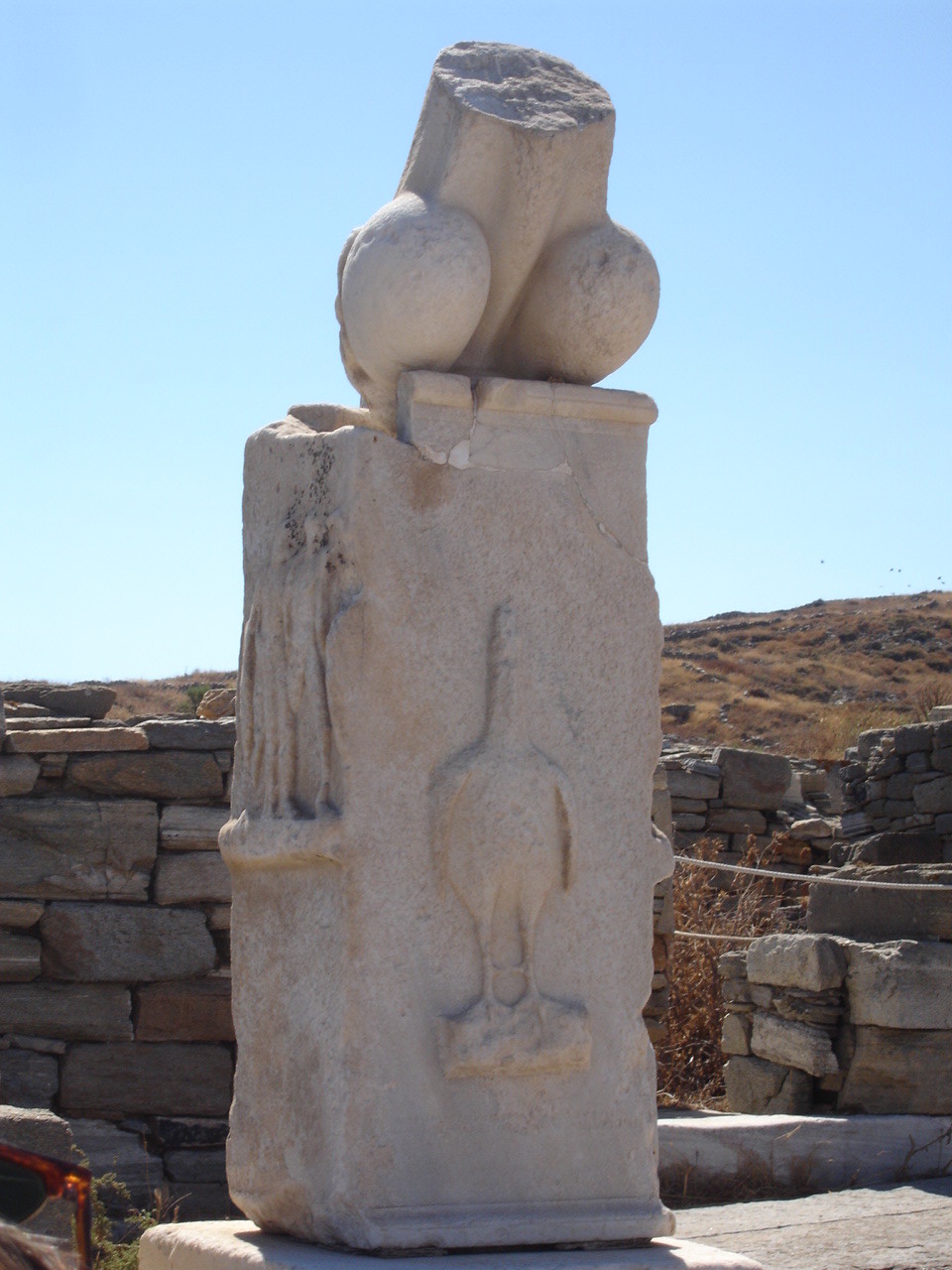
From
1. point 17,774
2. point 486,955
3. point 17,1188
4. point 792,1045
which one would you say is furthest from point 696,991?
point 17,1188

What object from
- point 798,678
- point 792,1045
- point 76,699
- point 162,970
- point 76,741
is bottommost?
point 792,1045

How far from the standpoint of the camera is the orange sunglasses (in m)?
1.38

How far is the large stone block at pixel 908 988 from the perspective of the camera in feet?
17.7

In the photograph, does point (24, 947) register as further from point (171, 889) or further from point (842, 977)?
point (842, 977)

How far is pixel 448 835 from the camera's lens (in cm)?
278

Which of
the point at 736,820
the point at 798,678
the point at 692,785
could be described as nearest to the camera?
the point at 692,785

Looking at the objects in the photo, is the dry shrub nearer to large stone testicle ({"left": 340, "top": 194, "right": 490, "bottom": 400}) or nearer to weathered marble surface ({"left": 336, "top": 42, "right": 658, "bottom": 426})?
weathered marble surface ({"left": 336, "top": 42, "right": 658, "bottom": 426})

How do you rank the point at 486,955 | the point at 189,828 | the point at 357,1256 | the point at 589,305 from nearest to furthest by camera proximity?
the point at 357,1256
the point at 486,955
the point at 589,305
the point at 189,828

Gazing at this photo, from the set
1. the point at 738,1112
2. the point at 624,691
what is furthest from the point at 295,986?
the point at 738,1112

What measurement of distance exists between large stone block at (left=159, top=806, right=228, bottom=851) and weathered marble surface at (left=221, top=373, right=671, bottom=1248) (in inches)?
106

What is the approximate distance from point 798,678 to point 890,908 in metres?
22.4

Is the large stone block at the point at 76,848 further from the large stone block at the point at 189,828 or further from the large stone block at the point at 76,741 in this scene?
the large stone block at the point at 76,741

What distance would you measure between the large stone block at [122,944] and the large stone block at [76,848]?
0.24 feet

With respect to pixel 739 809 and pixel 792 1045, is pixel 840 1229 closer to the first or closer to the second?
pixel 792 1045
